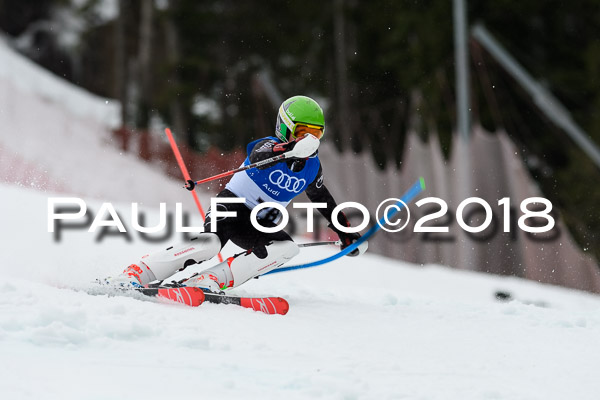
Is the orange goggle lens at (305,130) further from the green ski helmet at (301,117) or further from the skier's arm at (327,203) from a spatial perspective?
the skier's arm at (327,203)

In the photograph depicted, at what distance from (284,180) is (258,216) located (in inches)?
12.0

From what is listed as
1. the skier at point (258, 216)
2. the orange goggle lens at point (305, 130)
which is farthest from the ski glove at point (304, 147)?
the orange goggle lens at point (305, 130)

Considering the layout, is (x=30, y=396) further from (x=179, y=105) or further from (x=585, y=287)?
(x=179, y=105)

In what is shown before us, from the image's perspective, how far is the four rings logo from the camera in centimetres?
498

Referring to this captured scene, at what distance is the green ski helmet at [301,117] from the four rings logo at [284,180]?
257mm

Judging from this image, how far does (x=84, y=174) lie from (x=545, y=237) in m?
10.6

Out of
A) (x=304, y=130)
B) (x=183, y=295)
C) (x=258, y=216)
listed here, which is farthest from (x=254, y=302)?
(x=304, y=130)

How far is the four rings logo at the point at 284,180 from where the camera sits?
4984 millimetres

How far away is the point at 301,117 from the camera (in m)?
4.93

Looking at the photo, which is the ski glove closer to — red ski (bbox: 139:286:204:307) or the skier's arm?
the skier's arm

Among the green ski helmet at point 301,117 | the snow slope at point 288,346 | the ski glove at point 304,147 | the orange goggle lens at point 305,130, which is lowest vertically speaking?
the snow slope at point 288,346

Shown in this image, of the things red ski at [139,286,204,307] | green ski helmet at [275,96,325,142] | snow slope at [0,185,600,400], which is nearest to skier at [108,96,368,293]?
green ski helmet at [275,96,325,142]

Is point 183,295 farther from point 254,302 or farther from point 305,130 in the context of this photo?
point 305,130

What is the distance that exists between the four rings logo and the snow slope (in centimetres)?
82
